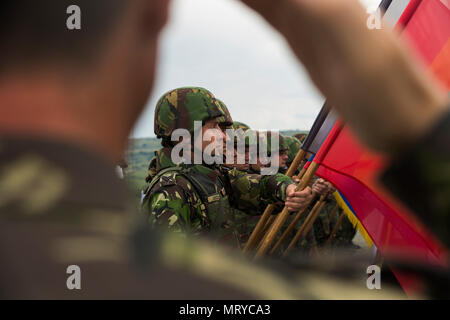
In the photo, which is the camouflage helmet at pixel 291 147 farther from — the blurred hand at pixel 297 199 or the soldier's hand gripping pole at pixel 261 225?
the blurred hand at pixel 297 199

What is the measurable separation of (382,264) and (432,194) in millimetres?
179

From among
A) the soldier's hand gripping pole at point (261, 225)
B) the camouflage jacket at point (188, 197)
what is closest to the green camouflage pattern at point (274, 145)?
the soldier's hand gripping pole at point (261, 225)

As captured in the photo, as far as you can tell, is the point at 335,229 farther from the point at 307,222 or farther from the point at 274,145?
the point at 274,145

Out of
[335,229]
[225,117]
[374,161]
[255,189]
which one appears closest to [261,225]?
[255,189]

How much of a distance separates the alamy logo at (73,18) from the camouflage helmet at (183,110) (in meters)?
2.38

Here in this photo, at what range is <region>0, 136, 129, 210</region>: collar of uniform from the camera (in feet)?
1.06

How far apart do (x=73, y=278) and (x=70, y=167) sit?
0.28ft

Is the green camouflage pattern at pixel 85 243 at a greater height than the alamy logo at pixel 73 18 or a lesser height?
lesser

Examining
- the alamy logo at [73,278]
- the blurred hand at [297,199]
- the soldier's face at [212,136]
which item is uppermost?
the alamy logo at [73,278]

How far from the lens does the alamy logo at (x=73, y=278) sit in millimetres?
314

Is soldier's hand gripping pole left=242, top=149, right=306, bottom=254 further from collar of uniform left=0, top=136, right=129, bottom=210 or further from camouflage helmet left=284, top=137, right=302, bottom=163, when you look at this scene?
collar of uniform left=0, top=136, right=129, bottom=210

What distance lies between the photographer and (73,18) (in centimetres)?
39

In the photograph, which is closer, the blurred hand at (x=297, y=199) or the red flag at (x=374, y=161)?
the red flag at (x=374, y=161)

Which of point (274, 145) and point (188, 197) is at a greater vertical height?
point (188, 197)
